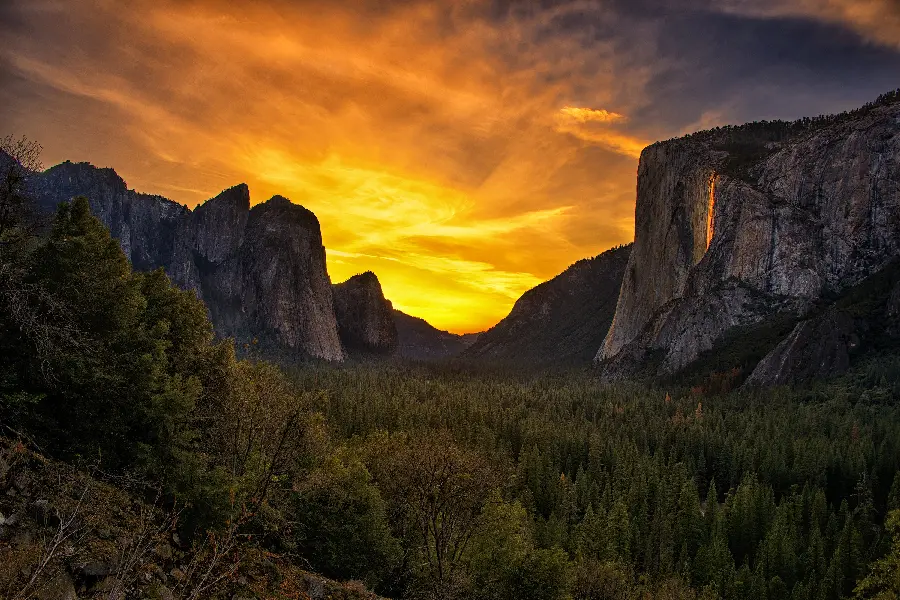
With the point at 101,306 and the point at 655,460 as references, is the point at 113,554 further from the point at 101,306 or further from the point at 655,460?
the point at 655,460

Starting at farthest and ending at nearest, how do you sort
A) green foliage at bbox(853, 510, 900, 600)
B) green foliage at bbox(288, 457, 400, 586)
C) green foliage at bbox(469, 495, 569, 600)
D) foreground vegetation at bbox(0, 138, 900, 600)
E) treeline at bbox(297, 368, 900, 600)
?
treeline at bbox(297, 368, 900, 600) → green foliage at bbox(288, 457, 400, 586) → green foliage at bbox(469, 495, 569, 600) → green foliage at bbox(853, 510, 900, 600) → foreground vegetation at bbox(0, 138, 900, 600)

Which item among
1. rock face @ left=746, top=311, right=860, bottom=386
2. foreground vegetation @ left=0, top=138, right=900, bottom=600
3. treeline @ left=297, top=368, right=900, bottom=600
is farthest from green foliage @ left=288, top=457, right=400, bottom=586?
rock face @ left=746, top=311, right=860, bottom=386

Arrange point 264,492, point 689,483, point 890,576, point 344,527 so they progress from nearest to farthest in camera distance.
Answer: point 264,492, point 890,576, point 344,527, point 689,483

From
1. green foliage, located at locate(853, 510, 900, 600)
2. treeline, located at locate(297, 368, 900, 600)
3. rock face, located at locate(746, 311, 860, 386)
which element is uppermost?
rock face, located at locate(746, 311, 860, 386)

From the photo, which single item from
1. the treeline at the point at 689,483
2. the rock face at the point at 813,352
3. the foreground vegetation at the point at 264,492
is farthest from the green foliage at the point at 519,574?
the rock face at the point at 813,352

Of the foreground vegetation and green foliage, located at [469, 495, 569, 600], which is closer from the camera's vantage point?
the foreground vegetation

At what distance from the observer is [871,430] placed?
97312 mm

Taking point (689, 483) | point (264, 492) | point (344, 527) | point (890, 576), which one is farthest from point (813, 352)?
point (264, 492)

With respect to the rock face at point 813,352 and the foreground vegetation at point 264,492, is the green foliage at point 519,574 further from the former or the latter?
the rock face at point 813,352

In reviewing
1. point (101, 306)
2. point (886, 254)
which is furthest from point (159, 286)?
point (886, 254)

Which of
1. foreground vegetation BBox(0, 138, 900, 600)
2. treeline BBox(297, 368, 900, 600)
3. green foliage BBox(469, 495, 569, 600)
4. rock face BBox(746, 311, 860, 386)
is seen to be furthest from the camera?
rock face BBox(746, 311, 860, 386)

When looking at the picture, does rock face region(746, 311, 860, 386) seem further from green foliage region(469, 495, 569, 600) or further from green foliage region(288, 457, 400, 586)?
green foliage region(288, 457, 400, 586)

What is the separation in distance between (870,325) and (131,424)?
197363mm

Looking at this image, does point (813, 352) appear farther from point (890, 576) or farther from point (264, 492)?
point (264, 492)
